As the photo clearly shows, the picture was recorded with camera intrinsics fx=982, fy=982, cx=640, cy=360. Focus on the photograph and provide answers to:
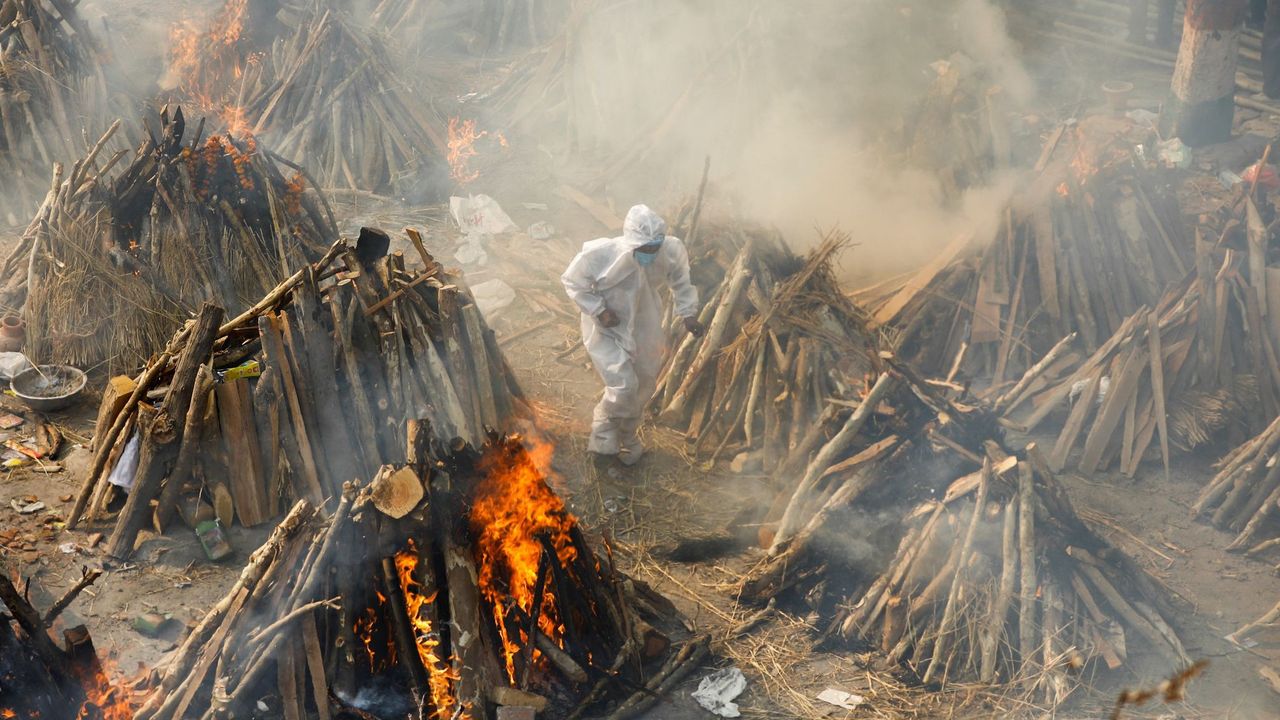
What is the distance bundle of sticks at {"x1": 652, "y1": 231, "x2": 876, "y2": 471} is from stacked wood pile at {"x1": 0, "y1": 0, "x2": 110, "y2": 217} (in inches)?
303

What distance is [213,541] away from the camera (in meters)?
6.41

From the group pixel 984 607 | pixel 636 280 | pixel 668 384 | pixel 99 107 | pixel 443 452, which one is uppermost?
pixel 99 107

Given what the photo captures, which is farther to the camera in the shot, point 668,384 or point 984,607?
point 668,384

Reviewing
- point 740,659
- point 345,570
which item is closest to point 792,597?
point 740,659

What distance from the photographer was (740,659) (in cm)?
615

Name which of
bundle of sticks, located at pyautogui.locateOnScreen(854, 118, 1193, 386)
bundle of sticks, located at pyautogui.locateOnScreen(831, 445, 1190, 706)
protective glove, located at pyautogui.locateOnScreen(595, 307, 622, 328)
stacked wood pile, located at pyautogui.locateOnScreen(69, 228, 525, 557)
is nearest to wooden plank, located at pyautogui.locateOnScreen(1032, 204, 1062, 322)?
bundle of sticks, located at pyautogui.locateOnScreen(854, 118, 1193, 386)

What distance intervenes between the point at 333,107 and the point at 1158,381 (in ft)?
32.6

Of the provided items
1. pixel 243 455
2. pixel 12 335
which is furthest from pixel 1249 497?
pixel 12 335

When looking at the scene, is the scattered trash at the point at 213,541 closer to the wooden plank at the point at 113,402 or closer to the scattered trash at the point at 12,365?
the wooden plank at the point at 113,402

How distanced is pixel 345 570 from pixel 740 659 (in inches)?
100

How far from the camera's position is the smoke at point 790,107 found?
11234 mm

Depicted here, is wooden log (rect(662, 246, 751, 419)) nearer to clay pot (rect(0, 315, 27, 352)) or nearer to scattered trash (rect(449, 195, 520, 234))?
scattered trash (rect(449, 195, 520, 234))

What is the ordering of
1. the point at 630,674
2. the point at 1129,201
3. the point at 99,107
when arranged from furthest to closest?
the point at 99,107
the point at 1129,201
the point at 630,674

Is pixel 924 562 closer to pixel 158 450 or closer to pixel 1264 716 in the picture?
pixel 1264 716
